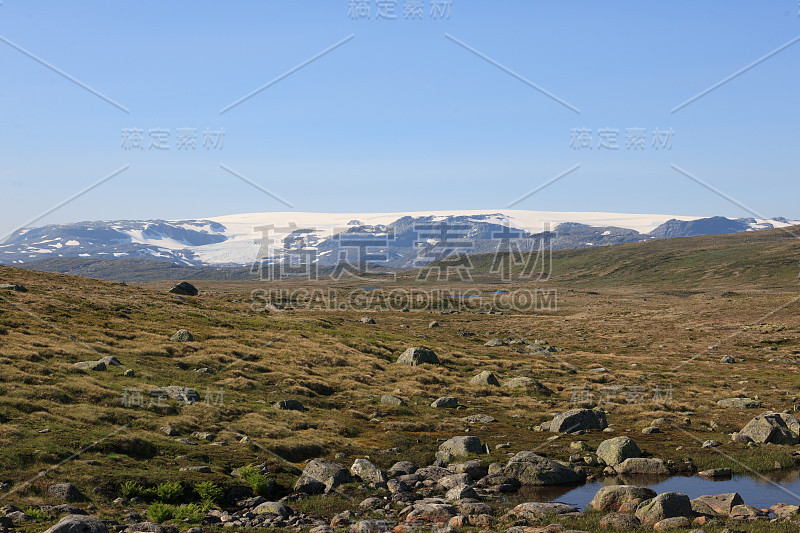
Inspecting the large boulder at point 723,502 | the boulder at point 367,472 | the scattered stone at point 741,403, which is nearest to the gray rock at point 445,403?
the boulder at point 367,472

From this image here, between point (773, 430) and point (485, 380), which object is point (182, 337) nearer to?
point (485, 380)

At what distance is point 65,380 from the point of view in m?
38.0

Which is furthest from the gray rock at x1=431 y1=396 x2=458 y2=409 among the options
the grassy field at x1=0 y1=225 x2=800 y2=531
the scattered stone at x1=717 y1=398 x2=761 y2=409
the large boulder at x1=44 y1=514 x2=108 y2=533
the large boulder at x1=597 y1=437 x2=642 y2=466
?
the large boulder at x1=44 y1=514 x2=108 y2=533

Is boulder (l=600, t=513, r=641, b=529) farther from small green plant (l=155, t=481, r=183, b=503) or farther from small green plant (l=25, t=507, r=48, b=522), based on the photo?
small green plant (l=25, t=507, r=48, b=522)

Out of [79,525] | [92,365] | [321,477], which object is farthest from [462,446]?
[92,365]

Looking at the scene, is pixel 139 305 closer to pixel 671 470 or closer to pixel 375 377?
pixel 375 377

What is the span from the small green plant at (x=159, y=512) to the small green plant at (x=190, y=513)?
25cm

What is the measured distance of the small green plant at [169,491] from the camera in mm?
25547

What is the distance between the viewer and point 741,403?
165 feet

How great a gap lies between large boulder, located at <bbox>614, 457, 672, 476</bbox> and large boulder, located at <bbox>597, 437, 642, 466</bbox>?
0.53m

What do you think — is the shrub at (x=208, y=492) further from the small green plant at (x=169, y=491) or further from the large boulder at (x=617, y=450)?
the large boulder at (x=617, y=450)

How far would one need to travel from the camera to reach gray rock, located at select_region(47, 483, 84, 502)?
2366 cm

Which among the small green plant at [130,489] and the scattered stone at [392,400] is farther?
the scattered stone at [392,400]

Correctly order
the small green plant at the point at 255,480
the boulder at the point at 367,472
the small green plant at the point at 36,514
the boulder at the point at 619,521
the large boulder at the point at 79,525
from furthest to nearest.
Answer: the boulder at the point at 367,472, the small green plant at the point at 255,480, the boulder at the point at 619,521, the small green plant at the point at 36,514, the large boulder at the point at 79,525
